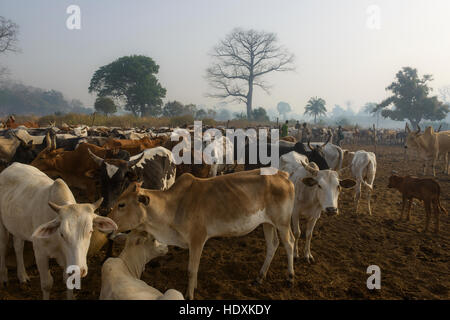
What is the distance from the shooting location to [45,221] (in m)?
3.45

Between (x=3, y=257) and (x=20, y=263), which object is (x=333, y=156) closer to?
(x=20, y=263)

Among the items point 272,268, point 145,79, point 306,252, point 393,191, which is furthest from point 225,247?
point 145,79

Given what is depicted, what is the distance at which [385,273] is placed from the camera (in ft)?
16.0

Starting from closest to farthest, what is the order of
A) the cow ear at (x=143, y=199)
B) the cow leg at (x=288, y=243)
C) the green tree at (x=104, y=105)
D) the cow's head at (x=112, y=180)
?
the cow ear at (x=143, y=199), the cow leg at (x=288, y=243), the cow's head at (x=112, y=180), the green tree at (x=104, y=105)

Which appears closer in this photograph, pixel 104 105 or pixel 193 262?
pixel 193 262

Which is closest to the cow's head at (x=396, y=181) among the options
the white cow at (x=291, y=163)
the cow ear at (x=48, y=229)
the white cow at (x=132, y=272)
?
the white cow at (x=291, y=163)

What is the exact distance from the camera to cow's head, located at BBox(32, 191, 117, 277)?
2.84 metres

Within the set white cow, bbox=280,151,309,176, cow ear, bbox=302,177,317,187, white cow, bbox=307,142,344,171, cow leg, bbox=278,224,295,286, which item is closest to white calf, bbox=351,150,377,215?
white cow, bbox=307,142,344,171

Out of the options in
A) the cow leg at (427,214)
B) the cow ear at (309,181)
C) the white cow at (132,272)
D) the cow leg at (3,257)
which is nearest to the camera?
the white cow at (132,272)

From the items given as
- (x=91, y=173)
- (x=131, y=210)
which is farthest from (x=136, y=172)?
(x=131, y=210)

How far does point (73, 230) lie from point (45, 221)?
84cm

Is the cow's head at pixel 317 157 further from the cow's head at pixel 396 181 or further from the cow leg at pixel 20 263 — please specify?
the cow leg at pixel 20 263

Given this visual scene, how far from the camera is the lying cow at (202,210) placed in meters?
3.83

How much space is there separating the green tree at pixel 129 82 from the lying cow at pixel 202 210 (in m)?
52.2
